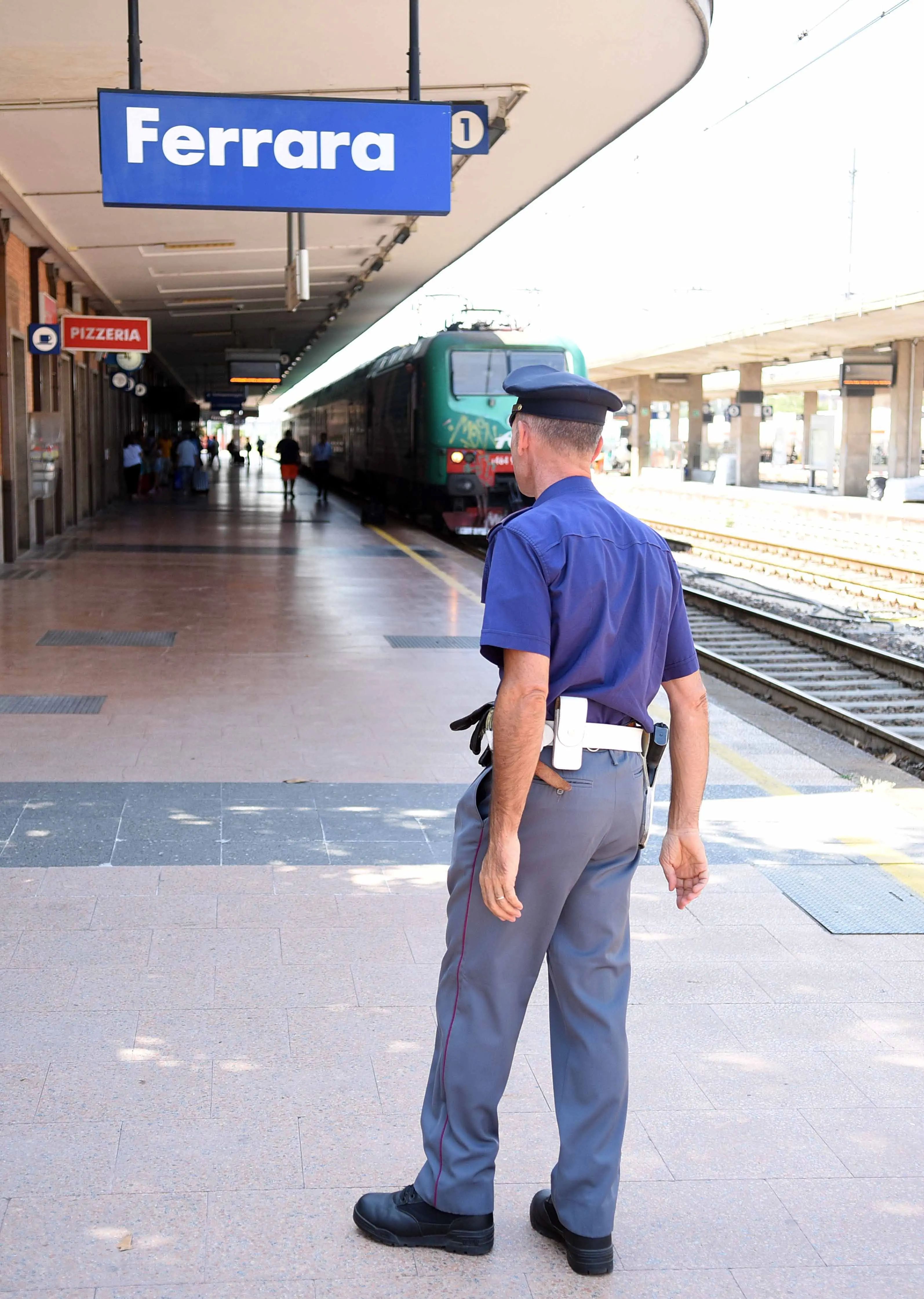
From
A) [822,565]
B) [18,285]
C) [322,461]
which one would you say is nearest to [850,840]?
[18,285]

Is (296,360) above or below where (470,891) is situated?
above

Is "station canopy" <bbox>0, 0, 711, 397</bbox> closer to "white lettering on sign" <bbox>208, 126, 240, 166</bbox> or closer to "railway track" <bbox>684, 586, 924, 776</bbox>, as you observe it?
"white lettering on sign" <bbox>208, 126, 240, 166</bbox>

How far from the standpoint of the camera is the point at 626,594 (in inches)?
107

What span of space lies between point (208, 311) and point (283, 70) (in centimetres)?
1541

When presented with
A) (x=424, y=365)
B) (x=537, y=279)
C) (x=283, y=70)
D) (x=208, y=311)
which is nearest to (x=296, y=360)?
(x=537, y=279)

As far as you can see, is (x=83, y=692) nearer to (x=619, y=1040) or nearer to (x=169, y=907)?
(x=169, y=907)

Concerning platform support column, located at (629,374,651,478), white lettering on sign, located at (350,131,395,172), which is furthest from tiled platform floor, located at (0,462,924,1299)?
platform support column, located at (629,374,651,478)

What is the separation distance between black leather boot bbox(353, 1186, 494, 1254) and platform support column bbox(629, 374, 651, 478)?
55763 mm

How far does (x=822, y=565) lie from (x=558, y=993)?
728 inches

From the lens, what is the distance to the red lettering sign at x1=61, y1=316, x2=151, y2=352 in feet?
61.2

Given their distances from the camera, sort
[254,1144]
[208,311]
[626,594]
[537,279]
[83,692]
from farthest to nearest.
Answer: [537,279]
[208,311]
[83,692]
[254,1144]
[626,594]

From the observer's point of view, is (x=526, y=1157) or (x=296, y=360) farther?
(x=296, y=360)

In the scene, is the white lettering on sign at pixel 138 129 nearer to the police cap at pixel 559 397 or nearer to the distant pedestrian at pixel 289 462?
the police cap at pixel 559 397

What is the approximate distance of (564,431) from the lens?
280 centimetres
